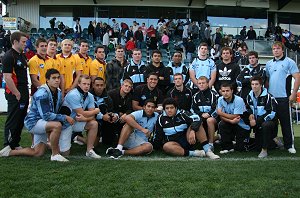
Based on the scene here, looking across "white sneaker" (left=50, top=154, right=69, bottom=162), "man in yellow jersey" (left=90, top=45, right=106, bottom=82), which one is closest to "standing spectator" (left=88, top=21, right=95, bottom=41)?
"man in yellow jersey" (left=90, top=45, right=106, bottom=82)

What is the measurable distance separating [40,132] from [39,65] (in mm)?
1357

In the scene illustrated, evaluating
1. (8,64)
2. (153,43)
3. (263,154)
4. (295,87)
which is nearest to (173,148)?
(263,154)

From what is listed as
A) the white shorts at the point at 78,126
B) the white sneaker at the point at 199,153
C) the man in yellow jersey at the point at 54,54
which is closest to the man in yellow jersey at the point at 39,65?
the man in yellow jersey at the point at 54,54

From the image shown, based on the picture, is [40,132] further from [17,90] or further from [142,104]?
[142,104]

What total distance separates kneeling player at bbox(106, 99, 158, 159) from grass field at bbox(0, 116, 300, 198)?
0.83 ft

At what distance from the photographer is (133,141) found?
20.2ft

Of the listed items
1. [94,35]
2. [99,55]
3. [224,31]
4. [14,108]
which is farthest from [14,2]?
[14,108]

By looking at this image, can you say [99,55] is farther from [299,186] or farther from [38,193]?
[299,186]

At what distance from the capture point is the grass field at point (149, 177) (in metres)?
3.78

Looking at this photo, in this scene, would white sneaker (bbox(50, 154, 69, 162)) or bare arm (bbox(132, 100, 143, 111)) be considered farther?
bare arm (bbox(132, 100, 143, 111))

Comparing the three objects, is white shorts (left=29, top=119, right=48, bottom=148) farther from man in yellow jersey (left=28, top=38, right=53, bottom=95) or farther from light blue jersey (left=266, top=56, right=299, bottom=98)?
light blue jersey (left=266, top=56, right=299, bottom=98)

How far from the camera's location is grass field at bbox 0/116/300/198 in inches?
149

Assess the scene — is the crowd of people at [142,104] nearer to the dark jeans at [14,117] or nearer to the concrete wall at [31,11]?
the dark jeans at [14,117]

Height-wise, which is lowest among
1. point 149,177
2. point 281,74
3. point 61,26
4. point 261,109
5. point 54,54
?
point 149,177
